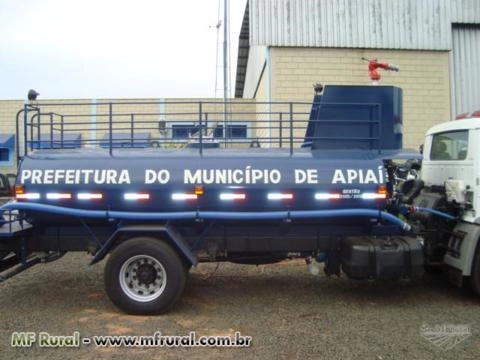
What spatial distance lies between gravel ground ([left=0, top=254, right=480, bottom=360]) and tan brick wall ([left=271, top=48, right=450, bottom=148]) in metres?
7.82

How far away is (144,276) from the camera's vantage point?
5.63 metres

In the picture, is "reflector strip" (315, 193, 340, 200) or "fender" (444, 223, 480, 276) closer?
"reflector strip" (315, 193, 340, 200)

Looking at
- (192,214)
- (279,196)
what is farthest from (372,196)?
(192,214)

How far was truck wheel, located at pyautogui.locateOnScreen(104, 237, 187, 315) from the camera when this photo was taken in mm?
5512

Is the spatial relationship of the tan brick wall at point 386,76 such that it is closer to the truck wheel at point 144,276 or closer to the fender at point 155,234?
the fender at point 155,234

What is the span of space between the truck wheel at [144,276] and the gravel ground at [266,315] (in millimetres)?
168

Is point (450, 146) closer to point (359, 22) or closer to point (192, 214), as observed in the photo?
point (192, 214)

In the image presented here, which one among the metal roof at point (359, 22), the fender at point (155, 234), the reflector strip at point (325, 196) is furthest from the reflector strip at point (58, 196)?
the metal roof at point (359, 22)

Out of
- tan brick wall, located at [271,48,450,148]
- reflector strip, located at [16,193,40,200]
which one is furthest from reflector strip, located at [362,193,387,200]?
tan brick wall, located at [271,48,450,148]

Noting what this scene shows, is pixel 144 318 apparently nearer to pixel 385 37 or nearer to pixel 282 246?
pixel 282 246

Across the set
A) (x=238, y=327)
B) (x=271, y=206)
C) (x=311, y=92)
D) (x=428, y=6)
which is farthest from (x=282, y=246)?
(x=428, y=6)

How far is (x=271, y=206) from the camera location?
577 cm

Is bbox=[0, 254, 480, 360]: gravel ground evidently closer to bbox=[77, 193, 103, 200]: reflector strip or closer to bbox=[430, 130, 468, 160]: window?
bbox=[77, 193, 103, 200]: reflector strip

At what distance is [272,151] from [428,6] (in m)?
10.7
